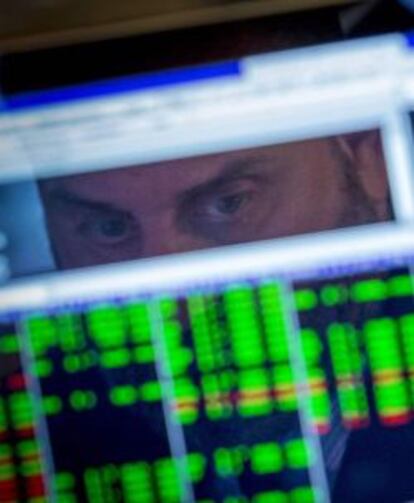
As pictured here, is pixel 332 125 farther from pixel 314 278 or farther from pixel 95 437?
pixel 95 437

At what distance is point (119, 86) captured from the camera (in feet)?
1.96

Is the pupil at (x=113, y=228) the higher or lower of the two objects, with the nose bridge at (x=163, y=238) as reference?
higher

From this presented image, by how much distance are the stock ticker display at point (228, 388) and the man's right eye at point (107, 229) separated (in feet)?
0.16

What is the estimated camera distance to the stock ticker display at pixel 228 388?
616mm

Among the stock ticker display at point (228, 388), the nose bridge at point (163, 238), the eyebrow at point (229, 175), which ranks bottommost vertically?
the stock ticker display at point (228, 388)

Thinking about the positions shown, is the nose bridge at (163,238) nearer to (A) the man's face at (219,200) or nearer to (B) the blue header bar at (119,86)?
(A) the man's face at (219,200)

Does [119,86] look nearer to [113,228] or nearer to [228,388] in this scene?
[113,228]

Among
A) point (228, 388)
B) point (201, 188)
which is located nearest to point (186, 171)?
point (201, 188)

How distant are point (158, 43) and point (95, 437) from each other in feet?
1.00

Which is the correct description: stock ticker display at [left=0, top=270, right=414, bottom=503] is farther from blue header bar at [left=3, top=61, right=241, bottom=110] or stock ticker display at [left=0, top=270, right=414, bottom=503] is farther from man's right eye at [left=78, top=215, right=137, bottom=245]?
blue header bar at [left=3, top=61, right=241, bottom=110]

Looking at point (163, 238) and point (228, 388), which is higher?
point (163, 238)

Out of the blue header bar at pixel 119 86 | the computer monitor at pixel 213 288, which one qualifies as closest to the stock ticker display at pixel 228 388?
the computer monitor at pixel 213 288

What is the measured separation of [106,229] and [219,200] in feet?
0.29

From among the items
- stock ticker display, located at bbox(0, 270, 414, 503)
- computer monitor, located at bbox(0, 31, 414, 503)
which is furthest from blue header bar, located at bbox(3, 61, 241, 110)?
stock ticker display, located at bbox(0, 270, 414, 503)
